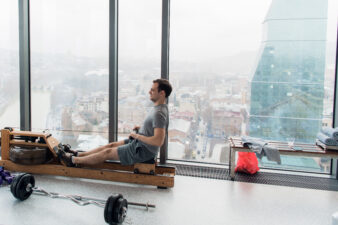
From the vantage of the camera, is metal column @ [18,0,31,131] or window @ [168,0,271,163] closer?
window @ [168,0,271,163]

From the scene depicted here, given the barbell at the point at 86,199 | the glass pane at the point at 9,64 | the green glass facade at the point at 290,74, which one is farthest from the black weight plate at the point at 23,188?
the green glass facade at the point at 290,74

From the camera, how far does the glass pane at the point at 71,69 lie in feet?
11.4

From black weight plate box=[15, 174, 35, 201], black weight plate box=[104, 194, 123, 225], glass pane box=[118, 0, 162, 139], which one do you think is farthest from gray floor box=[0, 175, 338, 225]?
glass pane box=[118, 0, 162, 139]

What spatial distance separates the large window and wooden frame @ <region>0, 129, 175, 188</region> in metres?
0.84

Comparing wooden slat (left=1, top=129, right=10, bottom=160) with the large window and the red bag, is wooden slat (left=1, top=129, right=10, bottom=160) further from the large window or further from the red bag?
the red bag

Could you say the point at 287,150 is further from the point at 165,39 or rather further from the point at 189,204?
the point at 165,39

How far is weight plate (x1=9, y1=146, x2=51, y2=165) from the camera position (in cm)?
278

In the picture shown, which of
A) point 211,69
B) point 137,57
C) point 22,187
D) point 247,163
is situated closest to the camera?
point 22,187

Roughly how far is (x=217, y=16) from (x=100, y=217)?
8.10 feet

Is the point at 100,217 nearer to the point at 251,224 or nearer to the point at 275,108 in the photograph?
the point at 251,224

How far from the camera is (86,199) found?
7.65 feet

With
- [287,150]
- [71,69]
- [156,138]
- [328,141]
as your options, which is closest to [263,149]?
[287,150]

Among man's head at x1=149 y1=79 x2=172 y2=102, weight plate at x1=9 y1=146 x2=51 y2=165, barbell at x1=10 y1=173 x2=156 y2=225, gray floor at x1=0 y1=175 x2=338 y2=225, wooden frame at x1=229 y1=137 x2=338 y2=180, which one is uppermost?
man's head at x1=149 y1=79 x2=172 y2=102

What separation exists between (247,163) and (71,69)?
97.1 inches
